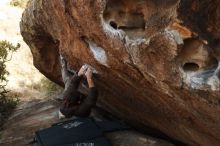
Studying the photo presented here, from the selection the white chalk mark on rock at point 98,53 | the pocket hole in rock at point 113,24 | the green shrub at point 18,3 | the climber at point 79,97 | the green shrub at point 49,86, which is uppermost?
the green shrub at point 18,3

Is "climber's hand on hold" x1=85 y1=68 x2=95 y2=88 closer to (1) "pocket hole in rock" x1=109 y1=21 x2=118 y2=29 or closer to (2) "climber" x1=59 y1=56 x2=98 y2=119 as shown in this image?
(2) "climber" x1=59 y1=56 x2=98 y2=119

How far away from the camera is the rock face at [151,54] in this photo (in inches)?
257

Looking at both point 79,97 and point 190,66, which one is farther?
point 79,97

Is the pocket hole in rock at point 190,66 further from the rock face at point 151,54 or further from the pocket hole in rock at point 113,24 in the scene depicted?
the pocket hole in rock at point 113,24

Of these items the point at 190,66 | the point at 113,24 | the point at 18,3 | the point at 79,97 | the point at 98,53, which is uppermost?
the point at 18,3

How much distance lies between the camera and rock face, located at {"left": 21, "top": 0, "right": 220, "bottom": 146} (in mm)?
6523

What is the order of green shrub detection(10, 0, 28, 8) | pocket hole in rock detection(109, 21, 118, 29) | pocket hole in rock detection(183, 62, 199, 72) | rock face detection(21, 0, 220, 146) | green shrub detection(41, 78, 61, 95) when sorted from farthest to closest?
green shrub detection(10, 0, 28, 8), green shrub detection(41, 78, 61, 95), pocket hole in rock detection(109, 21, 118, 29), pocket hole in rock detection(183, 62, 199, 72), rock face detection(21, 0, 220, 146)

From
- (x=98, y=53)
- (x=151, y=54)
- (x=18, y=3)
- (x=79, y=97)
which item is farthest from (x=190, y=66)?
(x=18, y=3)

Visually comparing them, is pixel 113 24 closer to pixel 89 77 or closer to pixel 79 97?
pixel 89 77

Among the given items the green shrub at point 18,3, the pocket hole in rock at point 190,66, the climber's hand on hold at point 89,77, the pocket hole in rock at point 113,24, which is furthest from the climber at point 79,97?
the green shrub at point 18,3

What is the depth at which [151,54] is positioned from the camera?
7.34 m

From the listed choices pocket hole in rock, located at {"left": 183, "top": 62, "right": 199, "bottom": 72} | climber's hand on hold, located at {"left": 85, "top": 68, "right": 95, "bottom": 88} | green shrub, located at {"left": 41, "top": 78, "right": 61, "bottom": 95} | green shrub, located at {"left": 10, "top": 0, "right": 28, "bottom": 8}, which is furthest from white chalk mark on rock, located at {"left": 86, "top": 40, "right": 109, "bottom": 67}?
green shrub, located at {"left": 10, "top": 0, "right": 28, "bottom": 8}

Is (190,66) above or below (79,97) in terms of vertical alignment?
above

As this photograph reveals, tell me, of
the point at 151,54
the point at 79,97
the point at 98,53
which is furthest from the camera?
the point at 79,97
